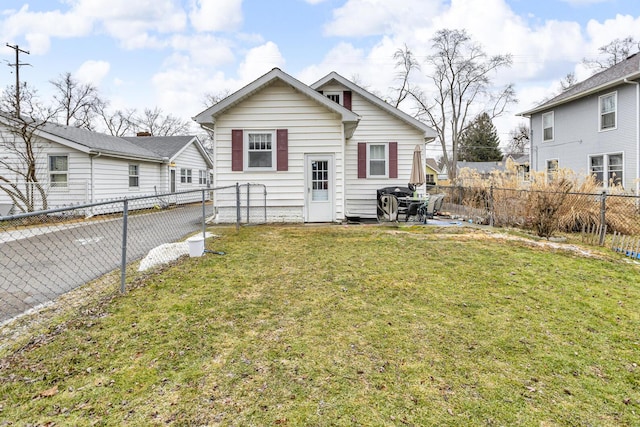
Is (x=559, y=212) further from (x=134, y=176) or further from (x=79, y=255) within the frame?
(x=134, y=176)

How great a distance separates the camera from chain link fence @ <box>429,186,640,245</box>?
27.7 feet

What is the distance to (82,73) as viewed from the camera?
108 ft

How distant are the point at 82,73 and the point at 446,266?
3984 cm

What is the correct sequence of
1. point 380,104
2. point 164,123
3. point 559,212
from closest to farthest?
point 559,212
point 380,104
point 164,123

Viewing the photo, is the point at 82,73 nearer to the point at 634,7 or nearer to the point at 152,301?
the point at 152,301

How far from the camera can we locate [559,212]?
924 centimetres

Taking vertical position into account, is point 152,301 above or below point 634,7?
below

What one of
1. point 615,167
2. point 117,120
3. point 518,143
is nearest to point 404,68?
point 615,167

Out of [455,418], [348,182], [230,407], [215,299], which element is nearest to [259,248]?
[215,299]

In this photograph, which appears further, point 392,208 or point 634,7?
point 634,7

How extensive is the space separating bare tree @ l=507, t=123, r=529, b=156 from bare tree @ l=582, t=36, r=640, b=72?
17.4m

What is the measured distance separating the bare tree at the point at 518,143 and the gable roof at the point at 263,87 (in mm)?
45361

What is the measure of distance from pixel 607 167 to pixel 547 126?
187 inches

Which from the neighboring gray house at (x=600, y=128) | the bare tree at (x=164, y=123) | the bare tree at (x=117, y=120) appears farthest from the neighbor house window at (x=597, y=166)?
the bare tree at (x=117, y=120)
